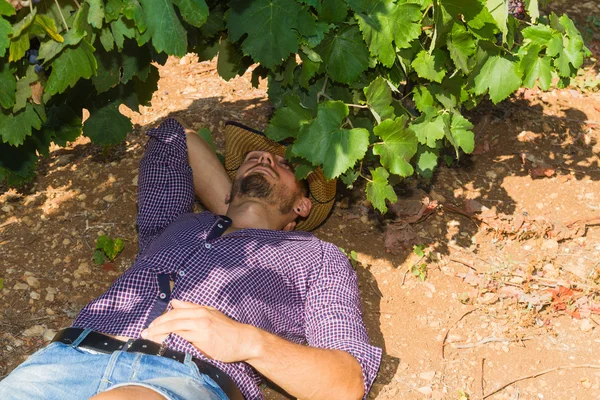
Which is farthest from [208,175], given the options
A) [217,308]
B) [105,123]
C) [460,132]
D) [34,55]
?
[34,55]

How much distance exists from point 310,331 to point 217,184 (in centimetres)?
126

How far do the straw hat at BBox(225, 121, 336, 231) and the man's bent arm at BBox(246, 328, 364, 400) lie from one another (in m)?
1.26

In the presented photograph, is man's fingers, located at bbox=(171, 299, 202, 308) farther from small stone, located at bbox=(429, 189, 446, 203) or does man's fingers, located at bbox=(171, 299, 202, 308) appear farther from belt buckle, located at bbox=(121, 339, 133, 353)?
small stone, located at bbox=(429, 189, 446, 203)

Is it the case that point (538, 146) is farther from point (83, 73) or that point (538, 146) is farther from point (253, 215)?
point (83, 73)

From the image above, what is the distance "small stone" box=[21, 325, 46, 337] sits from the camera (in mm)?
4039

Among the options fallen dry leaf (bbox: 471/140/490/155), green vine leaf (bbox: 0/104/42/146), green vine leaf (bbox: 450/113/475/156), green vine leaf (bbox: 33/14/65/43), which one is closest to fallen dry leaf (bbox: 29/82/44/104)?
green vine leaf (bbox: 0/104/42/146)

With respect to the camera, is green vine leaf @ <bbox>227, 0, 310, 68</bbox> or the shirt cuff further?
the shirt cuff

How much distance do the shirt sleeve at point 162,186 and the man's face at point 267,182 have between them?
11.7 inches

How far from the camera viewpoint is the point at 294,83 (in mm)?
3855

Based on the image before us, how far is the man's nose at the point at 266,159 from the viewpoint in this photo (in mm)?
4305

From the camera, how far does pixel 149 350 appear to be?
3.19 metres

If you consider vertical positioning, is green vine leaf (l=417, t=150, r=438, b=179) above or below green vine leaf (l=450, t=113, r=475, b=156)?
below

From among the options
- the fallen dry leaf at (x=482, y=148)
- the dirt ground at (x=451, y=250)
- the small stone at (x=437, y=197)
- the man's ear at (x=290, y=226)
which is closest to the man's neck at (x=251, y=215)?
the man's ear at (x=290, y=226)

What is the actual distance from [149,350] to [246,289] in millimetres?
551
